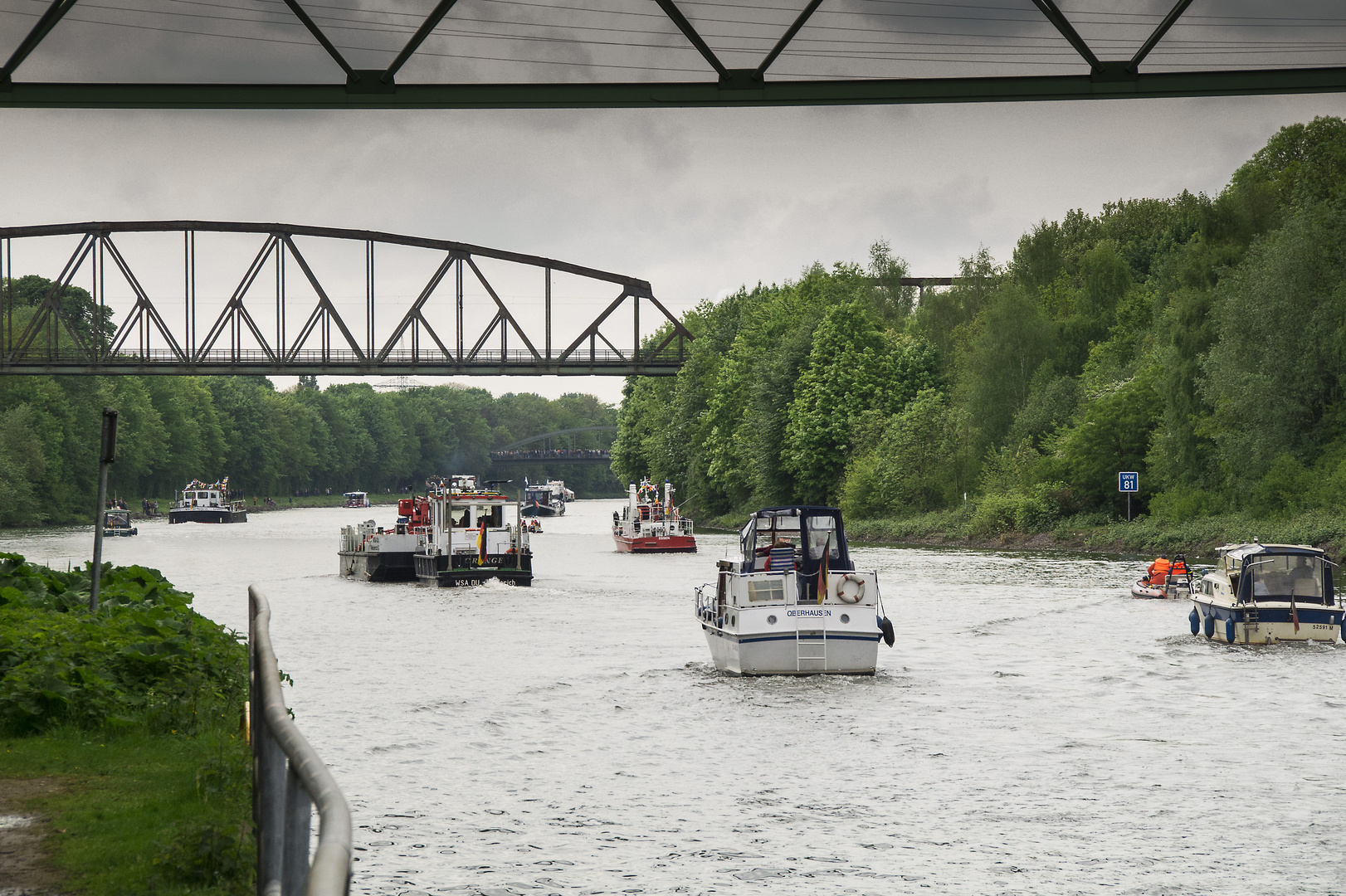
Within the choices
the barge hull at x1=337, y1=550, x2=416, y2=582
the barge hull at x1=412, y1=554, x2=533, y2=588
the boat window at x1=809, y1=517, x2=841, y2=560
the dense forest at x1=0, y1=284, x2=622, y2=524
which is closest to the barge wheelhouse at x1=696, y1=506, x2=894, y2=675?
the boat window at x1=809, y1=517, x2=841, y2=560

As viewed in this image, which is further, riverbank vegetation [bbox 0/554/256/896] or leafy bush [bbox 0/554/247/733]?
leafy bush [bbox 0/554/247/733]

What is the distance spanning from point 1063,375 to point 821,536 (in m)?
58.5

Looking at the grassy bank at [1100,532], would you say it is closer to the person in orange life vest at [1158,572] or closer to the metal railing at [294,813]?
the person in orange life vest at [1158,572]

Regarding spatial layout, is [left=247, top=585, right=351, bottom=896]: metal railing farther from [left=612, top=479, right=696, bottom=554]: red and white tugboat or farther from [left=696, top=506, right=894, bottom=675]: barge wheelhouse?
[left=612, top=479, right=696, bottom=554]: red and white tugboat

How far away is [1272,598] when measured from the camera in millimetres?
32562

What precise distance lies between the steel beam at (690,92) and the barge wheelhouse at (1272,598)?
872 inches

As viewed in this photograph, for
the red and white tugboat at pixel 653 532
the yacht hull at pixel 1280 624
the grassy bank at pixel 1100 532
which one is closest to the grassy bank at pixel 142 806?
the yacht hull at pixel 1280 624

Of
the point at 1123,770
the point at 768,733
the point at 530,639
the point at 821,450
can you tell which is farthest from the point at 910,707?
the point at 821,450

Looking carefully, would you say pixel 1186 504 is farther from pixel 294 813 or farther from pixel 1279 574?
pixel 294 813

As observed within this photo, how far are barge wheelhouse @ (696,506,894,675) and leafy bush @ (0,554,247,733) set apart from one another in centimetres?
1154

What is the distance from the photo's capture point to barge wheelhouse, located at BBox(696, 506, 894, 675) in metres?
27.7

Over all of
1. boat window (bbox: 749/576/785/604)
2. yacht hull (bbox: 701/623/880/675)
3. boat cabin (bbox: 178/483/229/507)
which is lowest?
yacht hull (bbox: 701/623/880/675)

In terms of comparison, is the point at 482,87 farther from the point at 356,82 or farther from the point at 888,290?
the point at 888,290

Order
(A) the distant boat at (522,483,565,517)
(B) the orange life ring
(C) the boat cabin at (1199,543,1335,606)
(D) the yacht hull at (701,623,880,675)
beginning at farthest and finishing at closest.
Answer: (A) the distant boat at (522,483,565,517), (C) the boat cabin at (1199,543,1335,606), (B) the orange life ring, (D) the yacht hull at (701,623,880,675)
